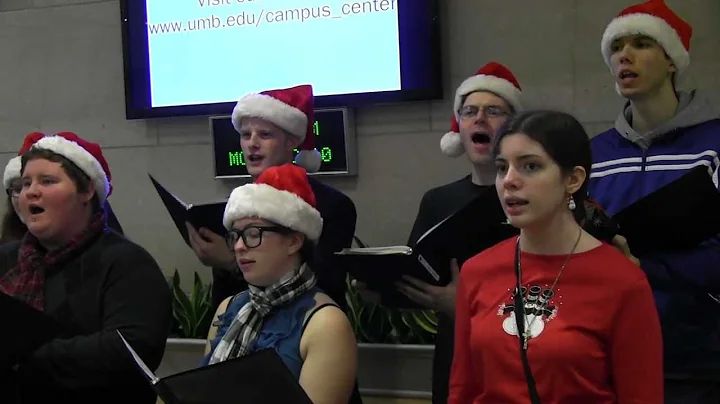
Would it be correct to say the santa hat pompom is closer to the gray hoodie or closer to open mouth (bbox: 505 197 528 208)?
the gray hoodie

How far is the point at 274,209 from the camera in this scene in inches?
88.0

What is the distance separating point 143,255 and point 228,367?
0.86 metres

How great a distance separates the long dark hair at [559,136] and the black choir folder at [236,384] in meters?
0.67

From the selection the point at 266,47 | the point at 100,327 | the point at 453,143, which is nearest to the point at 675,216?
the point at 453,143

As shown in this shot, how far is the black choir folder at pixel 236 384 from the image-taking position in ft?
5.26

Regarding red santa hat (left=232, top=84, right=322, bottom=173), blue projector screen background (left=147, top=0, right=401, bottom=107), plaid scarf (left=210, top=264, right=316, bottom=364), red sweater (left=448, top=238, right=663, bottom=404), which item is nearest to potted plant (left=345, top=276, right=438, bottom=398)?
red santa hat (left=232, top=84, right=322, bottom=173)

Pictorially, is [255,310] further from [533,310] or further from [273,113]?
[273,113]

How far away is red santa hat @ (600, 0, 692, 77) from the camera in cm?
229

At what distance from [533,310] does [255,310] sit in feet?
2.71

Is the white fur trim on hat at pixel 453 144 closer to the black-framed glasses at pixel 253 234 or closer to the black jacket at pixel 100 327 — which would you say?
the black-framed glasses at pixel 253 234

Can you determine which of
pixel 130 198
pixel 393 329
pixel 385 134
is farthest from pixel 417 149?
pixel 130 198

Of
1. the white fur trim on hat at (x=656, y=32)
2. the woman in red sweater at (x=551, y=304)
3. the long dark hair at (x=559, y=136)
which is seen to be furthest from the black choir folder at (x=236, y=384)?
the white fur trim on hat at (x=656, y=32)

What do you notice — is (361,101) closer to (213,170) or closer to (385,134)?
(385,134)

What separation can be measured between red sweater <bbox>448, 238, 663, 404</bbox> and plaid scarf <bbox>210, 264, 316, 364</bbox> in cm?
61
